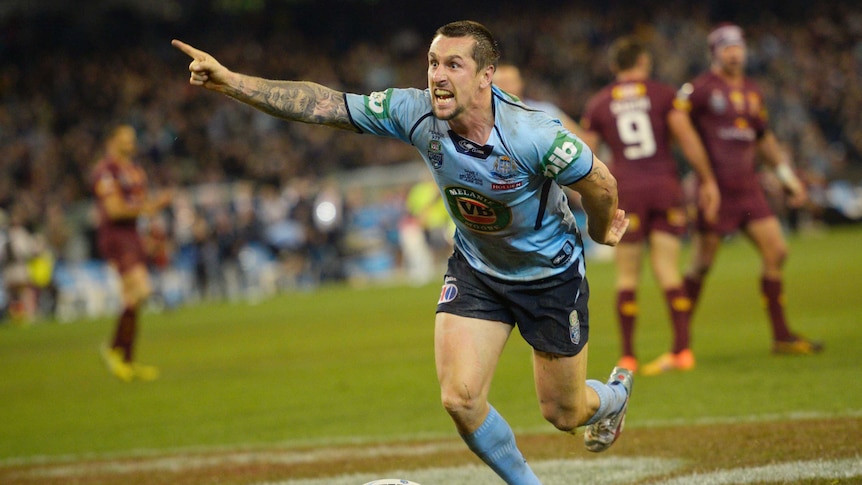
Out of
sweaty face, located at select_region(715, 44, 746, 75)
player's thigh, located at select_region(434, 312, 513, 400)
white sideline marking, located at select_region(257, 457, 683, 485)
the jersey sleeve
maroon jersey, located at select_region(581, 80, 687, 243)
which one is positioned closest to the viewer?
player's thigh, located at select_region(434, 312, 513, 400)

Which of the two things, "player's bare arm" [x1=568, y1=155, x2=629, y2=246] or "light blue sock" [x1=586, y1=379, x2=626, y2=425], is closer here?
"player's bare arm" [x1=568, y1=155, x2=629, y2=246]

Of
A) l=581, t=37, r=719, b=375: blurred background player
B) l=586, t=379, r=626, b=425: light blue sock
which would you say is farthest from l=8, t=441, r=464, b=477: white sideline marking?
l=581, t=37, r=719, b=375: blurred background player

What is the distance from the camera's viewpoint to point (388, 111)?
517 cm

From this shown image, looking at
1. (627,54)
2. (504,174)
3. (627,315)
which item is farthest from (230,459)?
(627,54)

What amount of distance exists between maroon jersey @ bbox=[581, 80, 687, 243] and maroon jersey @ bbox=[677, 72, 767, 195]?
1.44ft

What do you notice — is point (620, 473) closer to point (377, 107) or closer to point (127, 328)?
point (377, 107)

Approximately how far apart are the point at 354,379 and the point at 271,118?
21840 millimetres

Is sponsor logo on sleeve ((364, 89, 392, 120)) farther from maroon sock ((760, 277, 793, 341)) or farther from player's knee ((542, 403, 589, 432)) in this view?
maroon sock ((760, 277, 793, 341))

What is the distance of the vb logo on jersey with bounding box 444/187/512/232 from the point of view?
508cm

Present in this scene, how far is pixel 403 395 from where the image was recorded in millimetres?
9680

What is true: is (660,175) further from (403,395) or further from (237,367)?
(237,367)

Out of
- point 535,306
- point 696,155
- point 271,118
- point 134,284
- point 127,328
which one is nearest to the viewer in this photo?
point 535,306

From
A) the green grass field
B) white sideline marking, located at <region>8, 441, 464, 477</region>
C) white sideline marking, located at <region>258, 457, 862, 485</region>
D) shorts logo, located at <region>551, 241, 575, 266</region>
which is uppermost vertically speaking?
shorts logo, located at <region>551, 241, 575, 266</region>

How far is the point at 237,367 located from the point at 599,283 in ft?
29.8
